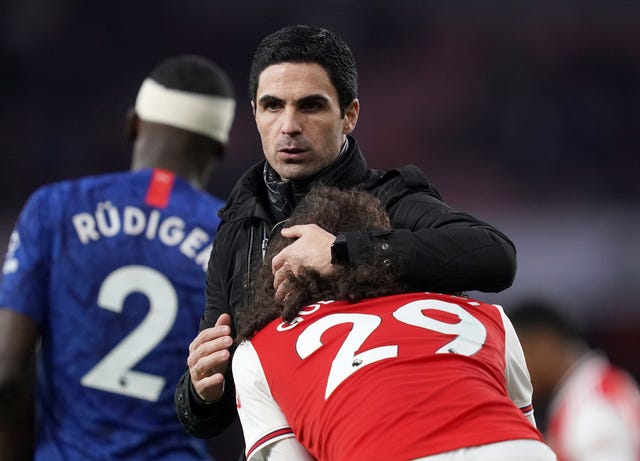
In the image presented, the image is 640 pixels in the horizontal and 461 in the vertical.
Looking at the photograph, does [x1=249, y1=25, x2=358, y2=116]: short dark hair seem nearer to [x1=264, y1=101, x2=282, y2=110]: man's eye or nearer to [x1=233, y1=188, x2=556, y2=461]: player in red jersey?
[x1=264, y1=101, x2=282, y2=110]: man's eye

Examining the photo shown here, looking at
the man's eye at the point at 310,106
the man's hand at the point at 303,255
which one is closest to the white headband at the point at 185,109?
the man's eye at the point at 310,106

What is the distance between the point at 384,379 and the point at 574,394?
3064 mm

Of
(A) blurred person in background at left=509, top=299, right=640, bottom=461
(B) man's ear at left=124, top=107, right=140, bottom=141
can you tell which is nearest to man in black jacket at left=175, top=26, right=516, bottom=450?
(B) man's ear at left=124, top=107, right=140, bottom=141

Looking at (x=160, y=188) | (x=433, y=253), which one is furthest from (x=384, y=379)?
(x=160, y=188)

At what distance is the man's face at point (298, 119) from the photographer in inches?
106

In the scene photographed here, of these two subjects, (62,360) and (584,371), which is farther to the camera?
(584,371)

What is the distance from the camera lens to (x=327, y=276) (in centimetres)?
226

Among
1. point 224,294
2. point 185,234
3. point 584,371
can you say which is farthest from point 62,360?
point 584,371

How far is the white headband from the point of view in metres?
4.07

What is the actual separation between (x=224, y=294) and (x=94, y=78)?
8.96m

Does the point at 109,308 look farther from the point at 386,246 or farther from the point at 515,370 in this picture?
the point at 515,370

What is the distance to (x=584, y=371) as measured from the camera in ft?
16.2

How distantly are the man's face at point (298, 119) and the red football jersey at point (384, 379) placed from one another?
0.57m

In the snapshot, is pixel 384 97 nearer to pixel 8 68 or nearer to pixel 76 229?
pixel 8 68
